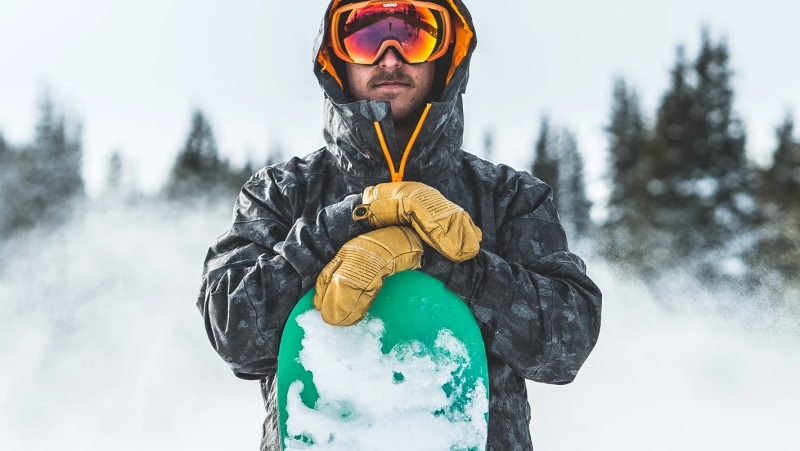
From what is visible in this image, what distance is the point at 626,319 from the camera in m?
8.14

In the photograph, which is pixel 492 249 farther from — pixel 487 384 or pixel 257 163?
pixel 257 163

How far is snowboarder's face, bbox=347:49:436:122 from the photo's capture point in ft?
7.21

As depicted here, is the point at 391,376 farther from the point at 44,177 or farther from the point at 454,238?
the point at 44,177

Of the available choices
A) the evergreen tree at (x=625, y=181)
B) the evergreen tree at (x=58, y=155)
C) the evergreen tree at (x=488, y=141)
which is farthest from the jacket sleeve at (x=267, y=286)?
the evergreen tree at (x=488, y=141)

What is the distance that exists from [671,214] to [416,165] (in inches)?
807

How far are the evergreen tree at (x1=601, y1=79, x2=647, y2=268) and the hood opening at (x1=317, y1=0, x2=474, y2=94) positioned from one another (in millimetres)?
17599

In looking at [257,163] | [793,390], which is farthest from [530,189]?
[257,163]

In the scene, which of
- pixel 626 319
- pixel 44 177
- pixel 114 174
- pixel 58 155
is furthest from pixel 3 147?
pixel 626 319

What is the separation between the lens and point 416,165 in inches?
84.2

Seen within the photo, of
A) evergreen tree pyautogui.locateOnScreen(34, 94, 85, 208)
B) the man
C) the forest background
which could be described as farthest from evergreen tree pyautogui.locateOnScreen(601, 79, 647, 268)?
evergreen tree pyautogui.locateOnScreen(34, 94, 85, 208)

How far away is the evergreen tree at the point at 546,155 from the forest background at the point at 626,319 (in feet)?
17.0

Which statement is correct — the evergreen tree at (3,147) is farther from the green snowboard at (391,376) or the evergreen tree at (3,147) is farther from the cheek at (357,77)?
the green snowboard at (391,376)

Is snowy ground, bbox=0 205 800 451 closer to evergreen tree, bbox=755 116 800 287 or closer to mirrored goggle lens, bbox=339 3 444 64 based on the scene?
mirrored goggle lens, bbox=339 3 444 64

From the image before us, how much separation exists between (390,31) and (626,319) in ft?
21.4
